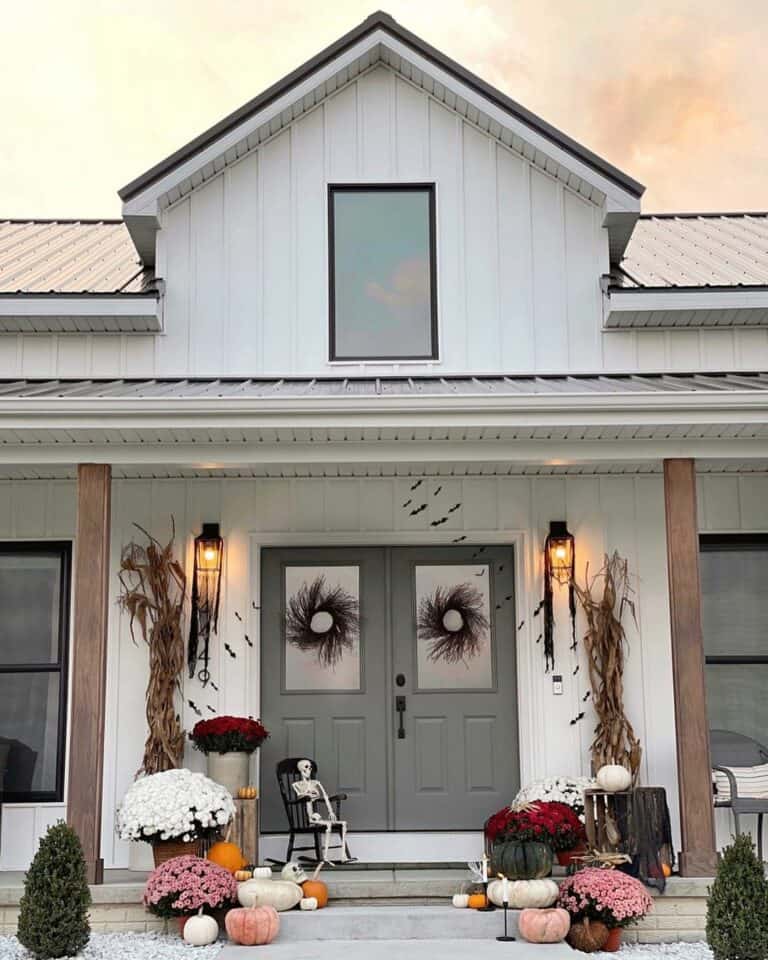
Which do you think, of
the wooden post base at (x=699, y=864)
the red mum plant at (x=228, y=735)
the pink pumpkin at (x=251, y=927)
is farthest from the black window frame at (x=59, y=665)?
the wooden post base at (x=699, y=864)

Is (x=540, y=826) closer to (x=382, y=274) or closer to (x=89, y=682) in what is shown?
(x=89, y=682)

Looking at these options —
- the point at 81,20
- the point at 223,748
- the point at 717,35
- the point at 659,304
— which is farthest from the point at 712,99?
the point at 223,748

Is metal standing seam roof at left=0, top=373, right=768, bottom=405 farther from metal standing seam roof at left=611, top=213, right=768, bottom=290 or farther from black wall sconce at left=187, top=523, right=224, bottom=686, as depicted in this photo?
black wall sconce at left=187, top=523, right=224, bottom=686

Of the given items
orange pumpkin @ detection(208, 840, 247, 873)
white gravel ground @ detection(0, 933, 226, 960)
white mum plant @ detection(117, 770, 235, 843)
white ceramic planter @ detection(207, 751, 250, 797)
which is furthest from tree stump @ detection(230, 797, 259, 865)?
white gravel ground @ detection(0, 933, 226, 960)

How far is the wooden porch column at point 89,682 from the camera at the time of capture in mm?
7266

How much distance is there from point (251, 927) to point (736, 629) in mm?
4313

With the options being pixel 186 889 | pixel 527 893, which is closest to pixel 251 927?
pixel 186 889

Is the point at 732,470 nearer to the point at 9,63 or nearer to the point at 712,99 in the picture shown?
the point at 712,99

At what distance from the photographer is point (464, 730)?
8.99 metres

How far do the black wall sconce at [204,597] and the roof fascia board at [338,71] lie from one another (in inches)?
97.4

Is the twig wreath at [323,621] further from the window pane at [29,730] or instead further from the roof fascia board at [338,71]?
the roof fascia board at [338,71]

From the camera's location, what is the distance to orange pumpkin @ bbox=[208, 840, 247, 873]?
7621 millimetres

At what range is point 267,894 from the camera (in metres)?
7.18

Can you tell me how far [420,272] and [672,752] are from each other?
4020 millimetres
